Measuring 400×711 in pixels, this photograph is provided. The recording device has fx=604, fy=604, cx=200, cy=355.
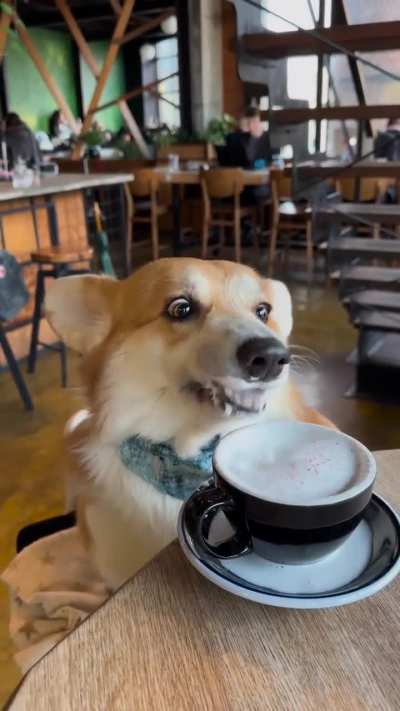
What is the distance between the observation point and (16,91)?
41.1 feet

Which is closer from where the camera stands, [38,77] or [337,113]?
[337,113]

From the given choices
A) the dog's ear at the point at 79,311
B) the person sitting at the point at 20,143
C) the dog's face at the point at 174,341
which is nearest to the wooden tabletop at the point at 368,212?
the dog's face at the point at 174,341

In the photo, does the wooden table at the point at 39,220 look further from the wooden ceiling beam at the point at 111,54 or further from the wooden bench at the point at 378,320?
the wooden ceiling beam at the point at 111,54

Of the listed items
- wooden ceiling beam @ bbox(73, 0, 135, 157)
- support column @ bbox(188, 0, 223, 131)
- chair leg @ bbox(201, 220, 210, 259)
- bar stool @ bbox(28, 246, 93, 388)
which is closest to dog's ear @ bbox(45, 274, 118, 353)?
bar stool @ bbox(28, 246, 93, 388)

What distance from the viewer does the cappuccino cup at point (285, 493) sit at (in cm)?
47

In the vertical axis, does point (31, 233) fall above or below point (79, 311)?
below

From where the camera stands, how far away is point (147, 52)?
14.3 metres

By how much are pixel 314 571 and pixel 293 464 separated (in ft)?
0.30

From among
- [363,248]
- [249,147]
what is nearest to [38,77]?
[249,147]

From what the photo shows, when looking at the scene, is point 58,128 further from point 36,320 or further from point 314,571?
point 314,571

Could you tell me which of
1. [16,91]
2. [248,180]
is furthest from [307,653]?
[16,91]

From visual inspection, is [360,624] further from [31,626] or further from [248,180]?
[248,180]

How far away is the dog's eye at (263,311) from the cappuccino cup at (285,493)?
497mm

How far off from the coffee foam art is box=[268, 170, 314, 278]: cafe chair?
17.6 feet
